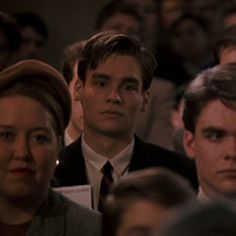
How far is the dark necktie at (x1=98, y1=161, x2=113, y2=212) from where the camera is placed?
4018 mm

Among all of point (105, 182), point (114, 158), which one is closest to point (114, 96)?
point (114, 158)

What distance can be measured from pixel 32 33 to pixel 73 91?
3070 millimetres

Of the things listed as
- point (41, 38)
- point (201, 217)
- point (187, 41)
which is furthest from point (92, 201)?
point (187, 41)

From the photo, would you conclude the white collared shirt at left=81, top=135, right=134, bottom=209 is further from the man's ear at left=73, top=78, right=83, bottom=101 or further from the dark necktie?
the man's ear at left=73, top=78, right=83, bottom=101

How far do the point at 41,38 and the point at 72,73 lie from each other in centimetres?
261

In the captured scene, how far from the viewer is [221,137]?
362 cm

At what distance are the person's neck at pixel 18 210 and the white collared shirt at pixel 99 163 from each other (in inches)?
28.6

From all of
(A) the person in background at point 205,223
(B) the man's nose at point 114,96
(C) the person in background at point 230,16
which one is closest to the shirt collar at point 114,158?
(B) the man's nose at point 114,96

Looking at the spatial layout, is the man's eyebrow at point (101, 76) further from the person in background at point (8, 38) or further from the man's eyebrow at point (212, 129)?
the person in background at point (8, 38)

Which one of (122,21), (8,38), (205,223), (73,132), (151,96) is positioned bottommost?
(151,96)

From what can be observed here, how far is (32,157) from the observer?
10.8 feet

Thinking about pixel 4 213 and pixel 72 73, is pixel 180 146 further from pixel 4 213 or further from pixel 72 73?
pixel 4 213

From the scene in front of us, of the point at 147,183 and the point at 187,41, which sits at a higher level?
the point at 147,183

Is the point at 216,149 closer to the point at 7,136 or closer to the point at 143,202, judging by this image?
the point at 7,136
